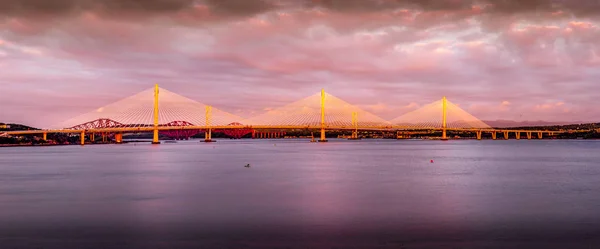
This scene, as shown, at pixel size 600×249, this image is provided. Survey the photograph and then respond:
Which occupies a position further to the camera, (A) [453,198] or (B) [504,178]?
(B) [504,178]

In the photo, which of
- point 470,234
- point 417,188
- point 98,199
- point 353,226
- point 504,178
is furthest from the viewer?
point 504,178

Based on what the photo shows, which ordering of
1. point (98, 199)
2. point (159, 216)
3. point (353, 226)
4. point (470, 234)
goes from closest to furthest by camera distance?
1. point (470, 234)
2. point (353, 226)
3. point (159, 216)
4. point (98, 199)

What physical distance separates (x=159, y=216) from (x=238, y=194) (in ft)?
22.6

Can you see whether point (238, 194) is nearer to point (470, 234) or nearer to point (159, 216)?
point (159, 216)

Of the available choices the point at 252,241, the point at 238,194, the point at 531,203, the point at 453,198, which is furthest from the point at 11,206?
the point at 531,203

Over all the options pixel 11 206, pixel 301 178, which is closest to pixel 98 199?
pixel 11 206

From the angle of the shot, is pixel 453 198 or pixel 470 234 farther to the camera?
pixel 453 198

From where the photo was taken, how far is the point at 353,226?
16406 mm

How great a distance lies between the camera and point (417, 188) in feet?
92.5

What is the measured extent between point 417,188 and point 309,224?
1280cm

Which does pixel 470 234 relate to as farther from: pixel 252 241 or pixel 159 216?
pixel 159 216

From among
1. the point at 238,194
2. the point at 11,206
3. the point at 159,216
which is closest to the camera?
the point at 159,216

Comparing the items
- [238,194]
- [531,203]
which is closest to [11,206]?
[238,194]

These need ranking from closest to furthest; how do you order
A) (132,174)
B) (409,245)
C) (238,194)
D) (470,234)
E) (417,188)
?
(409,245) < (470,234) < (238,194) < (417,188) < (132,174)
